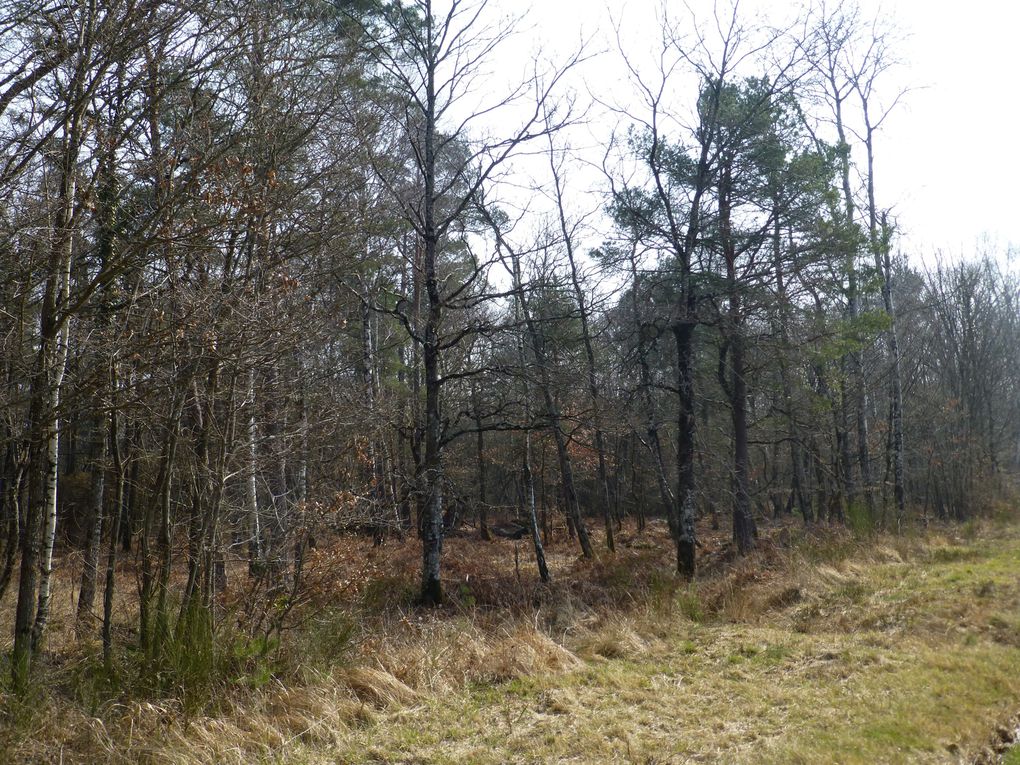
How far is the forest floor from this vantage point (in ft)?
17.0

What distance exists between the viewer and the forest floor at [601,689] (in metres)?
5.17

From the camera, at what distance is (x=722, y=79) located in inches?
575

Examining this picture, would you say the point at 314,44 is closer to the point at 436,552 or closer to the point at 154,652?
the point at 154,652

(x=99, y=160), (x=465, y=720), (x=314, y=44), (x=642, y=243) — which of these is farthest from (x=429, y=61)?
(x=465, y=720)

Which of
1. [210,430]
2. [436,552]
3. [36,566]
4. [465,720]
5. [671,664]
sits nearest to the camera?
[465,720]

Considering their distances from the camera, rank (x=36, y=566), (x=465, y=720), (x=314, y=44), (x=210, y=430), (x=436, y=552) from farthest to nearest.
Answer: (x=436, y=552)
(x=314, y=44)
(x=210, y=430)
(x=36, y=566)
(x=465, y=720)

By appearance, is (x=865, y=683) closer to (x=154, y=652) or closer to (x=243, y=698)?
(x=243, y=698)

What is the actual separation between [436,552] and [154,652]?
671 cm

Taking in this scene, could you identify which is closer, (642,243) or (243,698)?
(243,698)

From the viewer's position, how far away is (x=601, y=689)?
6.53 m

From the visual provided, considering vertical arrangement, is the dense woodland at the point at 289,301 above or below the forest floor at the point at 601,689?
above

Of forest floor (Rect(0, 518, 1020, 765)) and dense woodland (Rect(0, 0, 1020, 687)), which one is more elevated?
dense woodland (Rect(0, 0, 1020, 687))

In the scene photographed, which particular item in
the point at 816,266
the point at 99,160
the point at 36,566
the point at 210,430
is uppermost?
the point at 816,266

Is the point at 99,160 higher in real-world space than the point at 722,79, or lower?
lower
